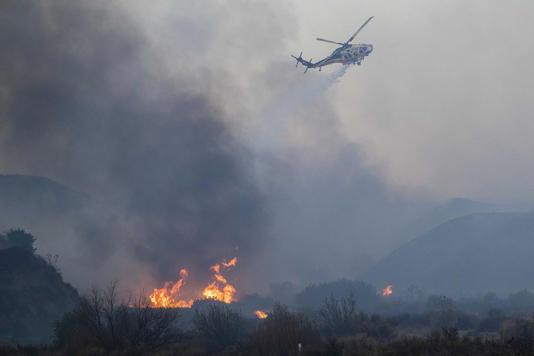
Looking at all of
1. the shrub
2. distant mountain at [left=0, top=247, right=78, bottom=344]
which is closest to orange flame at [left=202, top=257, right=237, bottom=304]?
distant mountain at [left=0, top=247, right=78, bottom=344]

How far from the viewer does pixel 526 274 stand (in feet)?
577

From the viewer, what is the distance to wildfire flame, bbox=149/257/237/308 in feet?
307

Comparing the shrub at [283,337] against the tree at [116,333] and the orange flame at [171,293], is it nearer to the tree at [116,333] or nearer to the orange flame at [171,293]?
the tree at [116,333]

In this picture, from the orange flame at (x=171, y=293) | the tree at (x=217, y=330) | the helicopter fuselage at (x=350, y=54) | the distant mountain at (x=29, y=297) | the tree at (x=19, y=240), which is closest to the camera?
the tree at (x=217, y=330)

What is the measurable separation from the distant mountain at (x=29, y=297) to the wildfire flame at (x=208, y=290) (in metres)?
17.9

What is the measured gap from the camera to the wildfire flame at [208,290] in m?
93.5

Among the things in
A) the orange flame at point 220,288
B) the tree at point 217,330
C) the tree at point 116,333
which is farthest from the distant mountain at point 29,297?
the tree at point 217,330

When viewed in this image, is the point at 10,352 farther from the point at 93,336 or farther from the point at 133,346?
the point at 133,346

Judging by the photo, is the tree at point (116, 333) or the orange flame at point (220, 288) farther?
the orange flame at point (220, 288)

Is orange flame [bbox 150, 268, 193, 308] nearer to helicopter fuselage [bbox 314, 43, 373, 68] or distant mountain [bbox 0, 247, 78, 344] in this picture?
distant mountain [bbox 0, 247, 78, 344]

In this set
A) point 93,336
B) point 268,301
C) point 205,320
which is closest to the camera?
point 93,336

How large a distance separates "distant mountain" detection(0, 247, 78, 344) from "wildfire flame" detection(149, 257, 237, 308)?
1794 cm

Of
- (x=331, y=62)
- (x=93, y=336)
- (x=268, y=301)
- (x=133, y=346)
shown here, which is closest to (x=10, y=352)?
(x=93, y=336)

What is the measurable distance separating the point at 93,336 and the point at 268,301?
81951 mm
